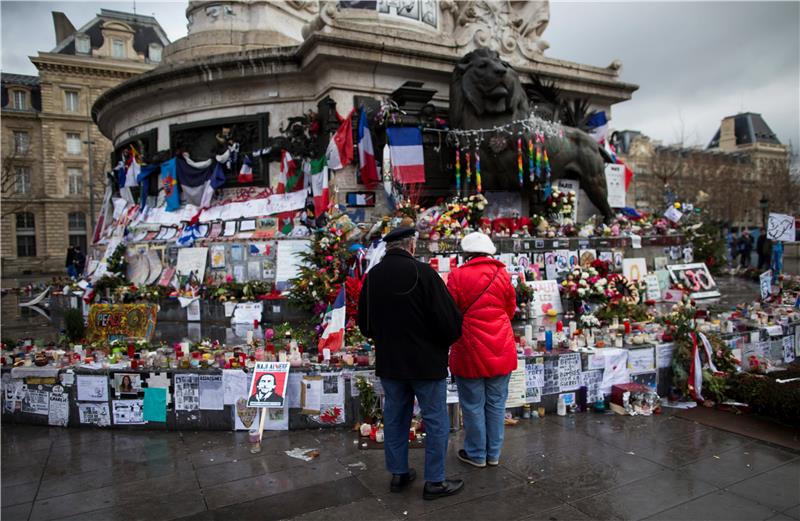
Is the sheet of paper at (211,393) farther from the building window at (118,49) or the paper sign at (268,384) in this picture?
the building window at (118,49)

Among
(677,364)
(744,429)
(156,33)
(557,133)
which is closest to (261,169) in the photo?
(557,133)

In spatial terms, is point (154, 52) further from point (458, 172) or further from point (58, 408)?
point (58, 408)

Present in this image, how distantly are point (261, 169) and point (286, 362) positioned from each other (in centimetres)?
754

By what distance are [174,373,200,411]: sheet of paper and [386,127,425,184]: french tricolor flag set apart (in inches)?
253

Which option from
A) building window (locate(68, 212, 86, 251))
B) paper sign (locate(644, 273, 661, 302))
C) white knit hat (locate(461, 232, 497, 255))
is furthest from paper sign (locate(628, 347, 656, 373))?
building window (locate(68, 212, 86, 251))

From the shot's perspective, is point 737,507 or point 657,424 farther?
point 657,424

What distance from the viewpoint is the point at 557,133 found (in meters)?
12.1

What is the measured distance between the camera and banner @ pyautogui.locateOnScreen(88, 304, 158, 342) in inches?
290

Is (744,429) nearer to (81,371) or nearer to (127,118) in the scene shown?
(81,371)

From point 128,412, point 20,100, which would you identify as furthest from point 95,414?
point 20,100

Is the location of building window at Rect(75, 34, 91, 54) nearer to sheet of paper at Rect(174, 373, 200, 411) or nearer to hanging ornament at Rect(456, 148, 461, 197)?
hanging ornament at Rect(456, 148, 461, 197)

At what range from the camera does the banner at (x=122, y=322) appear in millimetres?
7367

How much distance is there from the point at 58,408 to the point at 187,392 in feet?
4.85

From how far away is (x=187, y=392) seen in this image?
565 cm
